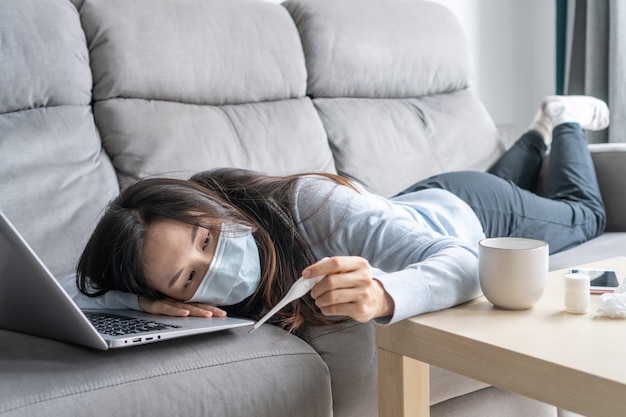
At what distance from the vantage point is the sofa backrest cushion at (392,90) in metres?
1.99

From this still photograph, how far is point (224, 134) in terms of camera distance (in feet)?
5.70

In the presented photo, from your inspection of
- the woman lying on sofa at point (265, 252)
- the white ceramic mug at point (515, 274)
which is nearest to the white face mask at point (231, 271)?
the woman lying on sofa at point (265, 252)

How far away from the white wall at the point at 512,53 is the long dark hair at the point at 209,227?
5.80 ft

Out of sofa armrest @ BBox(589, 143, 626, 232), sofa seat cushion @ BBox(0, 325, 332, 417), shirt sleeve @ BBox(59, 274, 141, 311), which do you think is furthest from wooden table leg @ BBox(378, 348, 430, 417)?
sofa armrest @ BBox(589, 143, 626, 232)

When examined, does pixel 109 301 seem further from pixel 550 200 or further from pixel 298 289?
pixel 550 200

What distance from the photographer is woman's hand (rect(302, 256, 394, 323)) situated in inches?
35.6

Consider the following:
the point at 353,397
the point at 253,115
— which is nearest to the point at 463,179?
the point at 253,115

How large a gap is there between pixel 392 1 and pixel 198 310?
1.42 meters

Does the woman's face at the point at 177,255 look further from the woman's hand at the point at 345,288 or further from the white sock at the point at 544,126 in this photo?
the white sock at the point at 544,126

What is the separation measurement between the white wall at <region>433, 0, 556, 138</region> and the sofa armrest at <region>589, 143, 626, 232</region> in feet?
3.06

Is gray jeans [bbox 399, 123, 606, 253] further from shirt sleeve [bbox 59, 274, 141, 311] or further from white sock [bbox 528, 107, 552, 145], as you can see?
shirt sleeve [bbox 59, 274, 141, 311]

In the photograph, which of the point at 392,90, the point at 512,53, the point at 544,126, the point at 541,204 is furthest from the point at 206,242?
the point at 512,53

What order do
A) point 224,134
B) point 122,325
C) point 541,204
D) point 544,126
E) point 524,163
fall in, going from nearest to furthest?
point 122,325
point 224,134
point 541,204
point 524,163
point 544,126

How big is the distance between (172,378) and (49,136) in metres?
0.75
